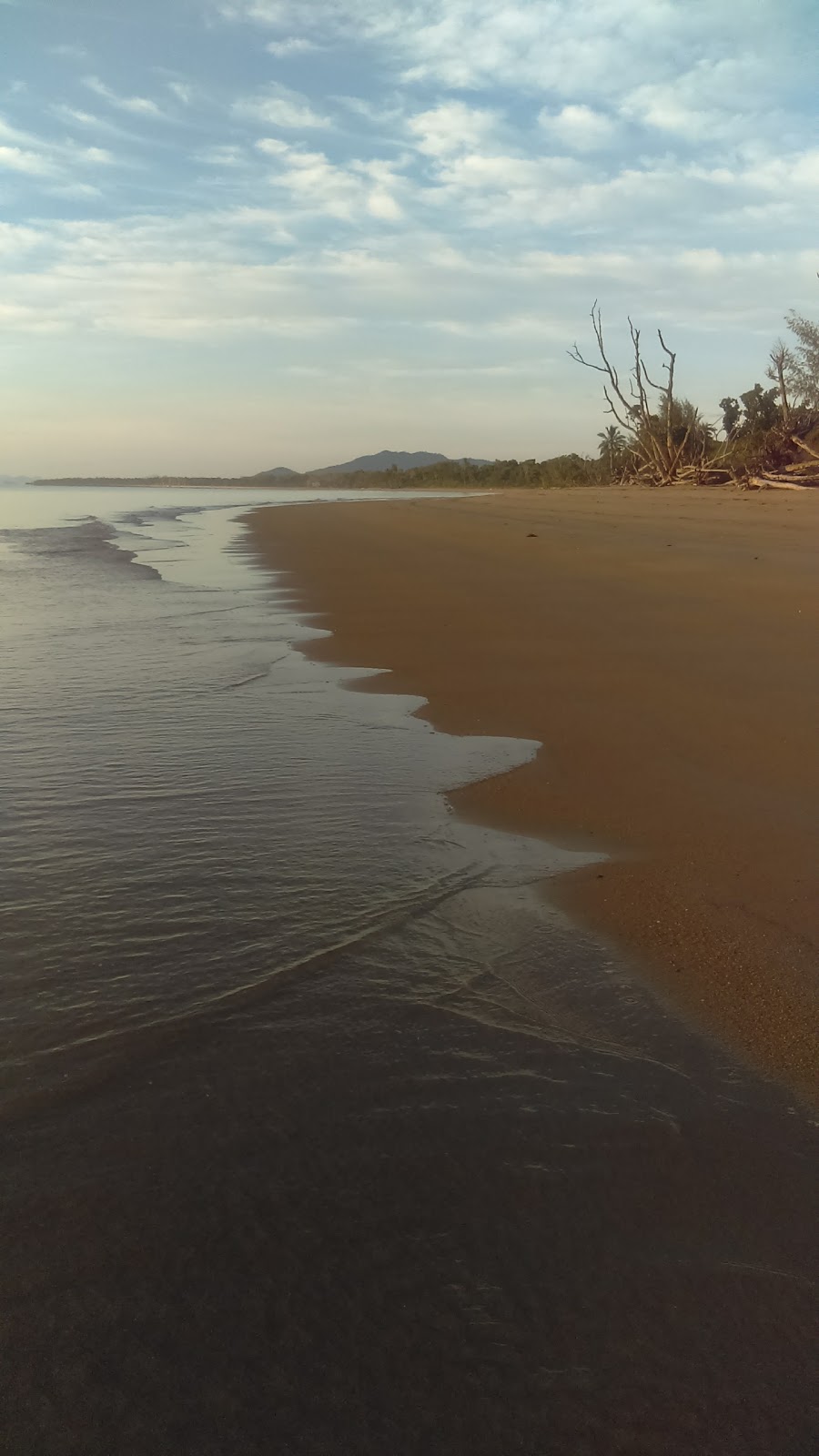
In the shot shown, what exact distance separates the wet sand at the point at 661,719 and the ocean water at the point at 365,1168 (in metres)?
0.21

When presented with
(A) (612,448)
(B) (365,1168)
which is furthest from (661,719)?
(A) (612,448)

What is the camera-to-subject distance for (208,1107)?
6.37 feet

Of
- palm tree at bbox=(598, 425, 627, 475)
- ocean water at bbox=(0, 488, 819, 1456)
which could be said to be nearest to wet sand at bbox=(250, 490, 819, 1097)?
ocean water at bbox=(0, 488, 819, 1456)

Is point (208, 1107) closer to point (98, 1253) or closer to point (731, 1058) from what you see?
point (98, 1253)

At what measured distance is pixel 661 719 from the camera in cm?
482

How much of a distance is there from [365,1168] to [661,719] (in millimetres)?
3415

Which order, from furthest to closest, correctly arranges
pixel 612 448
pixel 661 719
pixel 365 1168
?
pixel 612 448 < pixel 661 719 < pixel 365 1168

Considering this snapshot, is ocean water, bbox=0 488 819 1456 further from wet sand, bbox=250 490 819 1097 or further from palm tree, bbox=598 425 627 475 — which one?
palm tree, bbox=598 425 627 475

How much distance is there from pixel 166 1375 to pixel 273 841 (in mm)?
2107

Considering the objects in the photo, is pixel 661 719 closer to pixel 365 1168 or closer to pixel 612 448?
pixel 365 1168

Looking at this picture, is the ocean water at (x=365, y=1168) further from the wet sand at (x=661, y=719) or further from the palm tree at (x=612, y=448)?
the palm tree at (x=612, y=448)

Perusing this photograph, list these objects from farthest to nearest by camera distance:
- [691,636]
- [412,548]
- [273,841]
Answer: [412,548] < [691,636] < [273,841]

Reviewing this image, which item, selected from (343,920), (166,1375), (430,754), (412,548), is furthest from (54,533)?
(166,1375)

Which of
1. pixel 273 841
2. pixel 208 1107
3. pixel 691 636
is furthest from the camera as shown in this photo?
pixel 691 636
